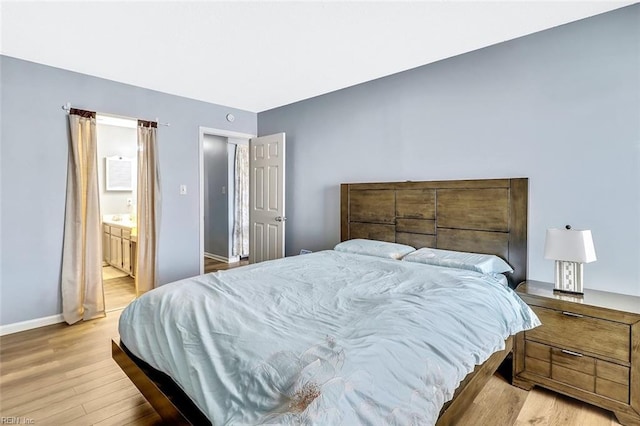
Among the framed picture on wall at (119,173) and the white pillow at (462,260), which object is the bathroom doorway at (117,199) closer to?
the framed picture on wall at (119,173)

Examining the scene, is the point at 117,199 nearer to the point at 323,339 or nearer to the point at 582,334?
the point at 323,339

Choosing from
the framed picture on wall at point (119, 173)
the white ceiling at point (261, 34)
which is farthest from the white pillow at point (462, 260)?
the framed picture on wall at point (119, 173)

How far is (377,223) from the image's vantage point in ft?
10.9

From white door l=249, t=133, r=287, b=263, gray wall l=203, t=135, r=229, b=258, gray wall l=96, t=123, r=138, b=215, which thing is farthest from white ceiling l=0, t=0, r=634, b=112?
gray wall l=203, t=135, r=229, b=258

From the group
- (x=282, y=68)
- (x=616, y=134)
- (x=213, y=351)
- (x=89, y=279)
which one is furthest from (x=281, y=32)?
(x=89, y=279)

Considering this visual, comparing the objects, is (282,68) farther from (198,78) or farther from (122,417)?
(122,417)

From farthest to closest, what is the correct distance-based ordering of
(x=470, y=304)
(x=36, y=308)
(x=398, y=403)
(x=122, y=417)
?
(x=36, y=308), (x=122, y=417), (x=470, y=304), (x=398, y=403)

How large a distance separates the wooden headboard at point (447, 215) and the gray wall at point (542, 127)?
11 cm

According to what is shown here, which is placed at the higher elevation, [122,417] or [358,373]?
[358,373]

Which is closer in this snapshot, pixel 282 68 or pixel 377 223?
pixel 282 68

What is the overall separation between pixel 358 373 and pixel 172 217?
3.53m

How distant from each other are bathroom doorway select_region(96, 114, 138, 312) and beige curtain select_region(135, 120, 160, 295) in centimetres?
80

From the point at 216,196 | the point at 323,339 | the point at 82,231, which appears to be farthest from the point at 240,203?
the point at 323,339

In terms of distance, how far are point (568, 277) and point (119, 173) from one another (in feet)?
19.9
